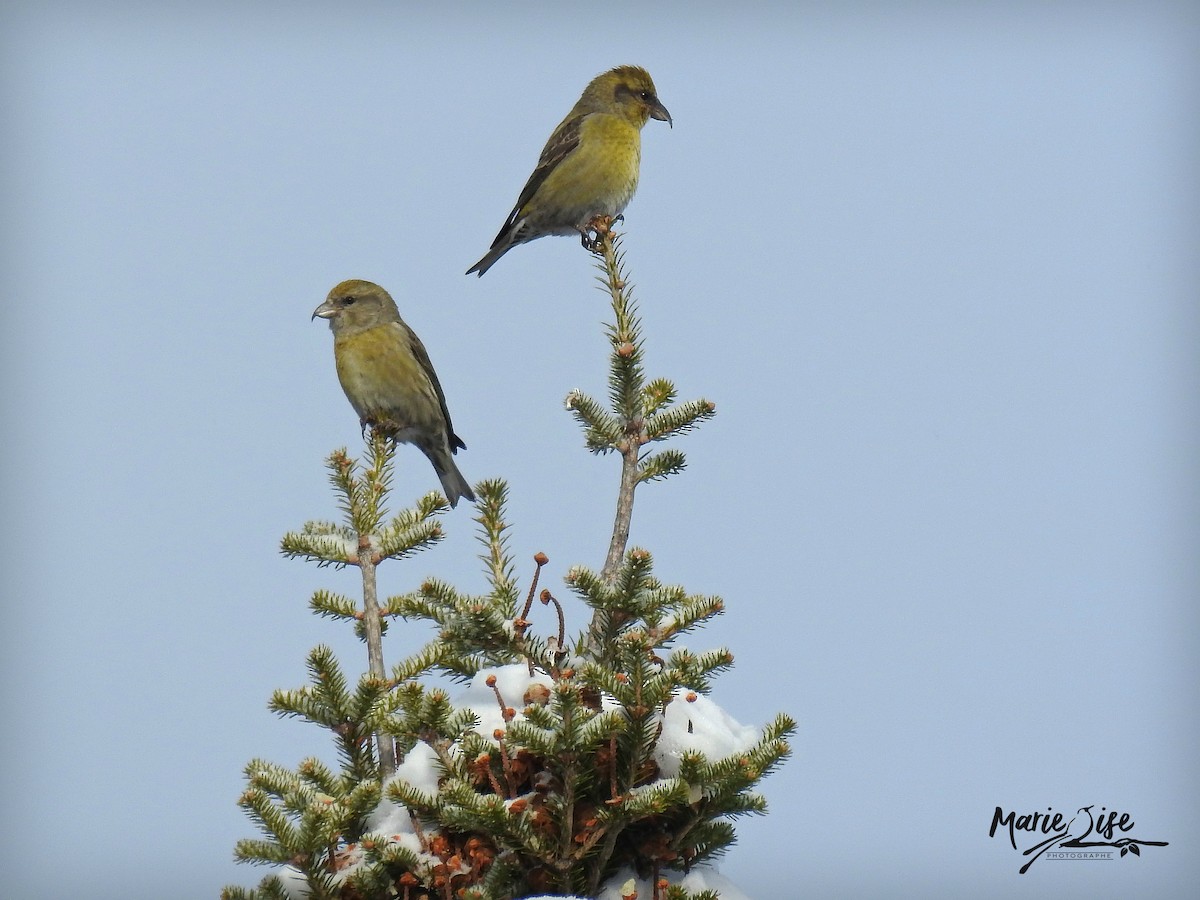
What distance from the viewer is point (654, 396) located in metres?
3.29

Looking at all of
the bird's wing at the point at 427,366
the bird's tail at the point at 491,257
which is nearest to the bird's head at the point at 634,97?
the bird's tail at the point at 491,257

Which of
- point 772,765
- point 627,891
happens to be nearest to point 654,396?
point 772,765

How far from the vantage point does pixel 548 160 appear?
7848 millimetres

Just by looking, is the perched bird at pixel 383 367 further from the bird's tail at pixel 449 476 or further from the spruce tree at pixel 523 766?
the spruce tree at pixel 523 766

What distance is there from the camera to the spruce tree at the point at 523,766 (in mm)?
2494

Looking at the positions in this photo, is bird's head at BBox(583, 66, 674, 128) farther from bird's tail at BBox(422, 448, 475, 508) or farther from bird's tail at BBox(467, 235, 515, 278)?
bird's tail at BBox(422, 448, 475, 508)

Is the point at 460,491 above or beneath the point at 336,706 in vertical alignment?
above

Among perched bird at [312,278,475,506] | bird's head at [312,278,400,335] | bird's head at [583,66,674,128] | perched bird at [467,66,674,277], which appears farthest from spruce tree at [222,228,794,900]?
bird's head at [583,66,674,128]

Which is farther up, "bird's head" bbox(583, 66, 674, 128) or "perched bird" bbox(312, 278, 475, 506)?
"bird's head" bbox(583, 66, 674, 128)

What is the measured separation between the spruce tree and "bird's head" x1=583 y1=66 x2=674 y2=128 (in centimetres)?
543

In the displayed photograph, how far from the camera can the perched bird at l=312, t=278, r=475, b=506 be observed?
6.32 meters

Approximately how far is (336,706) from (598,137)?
5.63 m

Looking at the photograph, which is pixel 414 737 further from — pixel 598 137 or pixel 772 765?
pixel 598 137

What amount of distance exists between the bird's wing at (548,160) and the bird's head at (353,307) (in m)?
1.57
